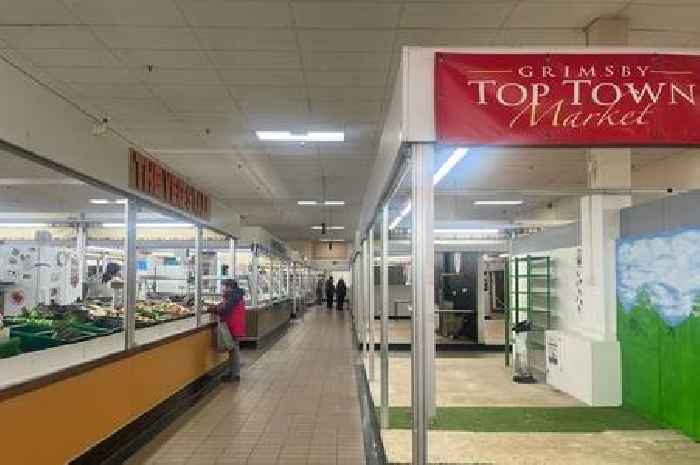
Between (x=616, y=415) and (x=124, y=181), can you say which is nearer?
(x=124, y=181)

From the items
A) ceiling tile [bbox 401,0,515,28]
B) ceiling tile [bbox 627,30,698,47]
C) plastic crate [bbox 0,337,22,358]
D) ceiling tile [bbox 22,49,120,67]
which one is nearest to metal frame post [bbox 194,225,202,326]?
ceiling tile [bbox 22,49,120,67]

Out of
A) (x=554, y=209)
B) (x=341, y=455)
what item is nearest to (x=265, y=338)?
(x=554, y=209)

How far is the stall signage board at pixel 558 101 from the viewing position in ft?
9.73

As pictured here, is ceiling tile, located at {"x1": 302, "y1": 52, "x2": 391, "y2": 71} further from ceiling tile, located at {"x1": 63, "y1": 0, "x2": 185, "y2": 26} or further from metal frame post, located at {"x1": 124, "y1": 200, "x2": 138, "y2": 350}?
metal frame post, located at {"x1": 124, "y1": 200, "x2": 138, "y2": 350}

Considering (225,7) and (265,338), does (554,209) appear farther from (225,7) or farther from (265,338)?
(225,7)

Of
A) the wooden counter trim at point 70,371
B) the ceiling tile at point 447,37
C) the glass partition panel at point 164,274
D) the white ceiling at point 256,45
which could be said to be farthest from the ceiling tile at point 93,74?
the ceiling tile at point 447,37

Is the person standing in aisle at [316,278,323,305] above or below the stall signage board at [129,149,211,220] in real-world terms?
below

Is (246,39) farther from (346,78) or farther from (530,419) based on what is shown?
(530,419)

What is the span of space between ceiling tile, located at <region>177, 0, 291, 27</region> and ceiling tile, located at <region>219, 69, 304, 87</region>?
1.22 m

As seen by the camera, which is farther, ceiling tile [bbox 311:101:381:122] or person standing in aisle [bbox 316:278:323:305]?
person standing in aisle [bbox 316:278:323:305]

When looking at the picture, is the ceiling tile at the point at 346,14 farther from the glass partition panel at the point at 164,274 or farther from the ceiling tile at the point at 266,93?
the glass partition panel at the point at 164,274

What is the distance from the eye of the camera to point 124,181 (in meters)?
5.47

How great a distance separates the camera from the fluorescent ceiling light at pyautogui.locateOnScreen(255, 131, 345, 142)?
963 cm

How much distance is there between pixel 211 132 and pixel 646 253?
6.14 meters
